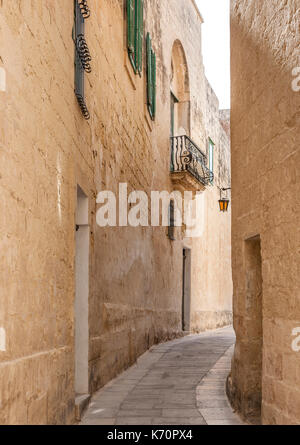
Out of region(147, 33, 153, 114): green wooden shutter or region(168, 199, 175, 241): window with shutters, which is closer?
region(147, 33, 153, 114): green wooden shutter

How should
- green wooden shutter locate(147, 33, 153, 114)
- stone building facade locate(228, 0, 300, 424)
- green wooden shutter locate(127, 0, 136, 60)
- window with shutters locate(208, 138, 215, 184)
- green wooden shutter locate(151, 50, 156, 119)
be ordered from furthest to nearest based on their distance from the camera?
window with shutters locate(208, 138, 215, 184)
green wooden shutter locate(151, 50, 156, 119)
green wooden shutter locate(147, 33, 153, 114)
green wooden shutter locate(127, 0, 136, 60)
stone building facade locate(228, 0, 300, 424)

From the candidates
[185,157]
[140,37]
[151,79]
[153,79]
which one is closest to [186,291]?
[185,157]

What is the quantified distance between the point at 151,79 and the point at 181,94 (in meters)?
5.03

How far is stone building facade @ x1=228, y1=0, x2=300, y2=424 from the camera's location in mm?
4320

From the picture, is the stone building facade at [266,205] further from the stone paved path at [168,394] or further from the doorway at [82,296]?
Answer: the doorway at [82,296]

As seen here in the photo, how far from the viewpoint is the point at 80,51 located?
573 centimetres

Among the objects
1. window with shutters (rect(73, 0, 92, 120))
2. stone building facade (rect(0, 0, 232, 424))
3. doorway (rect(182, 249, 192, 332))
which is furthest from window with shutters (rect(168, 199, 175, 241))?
window with shutters (rect(73, 0, 92, 120))

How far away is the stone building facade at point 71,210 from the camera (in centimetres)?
331

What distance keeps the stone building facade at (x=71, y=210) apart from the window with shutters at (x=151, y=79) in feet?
1.04

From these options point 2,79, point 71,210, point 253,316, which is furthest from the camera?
point 253,316

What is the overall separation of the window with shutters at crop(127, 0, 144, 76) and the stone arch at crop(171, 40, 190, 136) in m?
5.92

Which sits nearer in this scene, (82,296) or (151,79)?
(82,296)

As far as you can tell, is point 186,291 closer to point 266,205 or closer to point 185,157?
point 185,157

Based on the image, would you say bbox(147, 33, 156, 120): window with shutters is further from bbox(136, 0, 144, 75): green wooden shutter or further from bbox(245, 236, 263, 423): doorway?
bbox(245, 236, 263, 423): doorway
